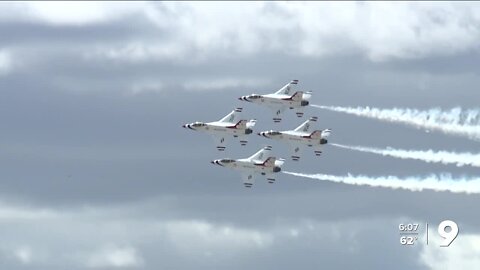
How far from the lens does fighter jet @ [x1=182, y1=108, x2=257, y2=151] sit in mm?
102938

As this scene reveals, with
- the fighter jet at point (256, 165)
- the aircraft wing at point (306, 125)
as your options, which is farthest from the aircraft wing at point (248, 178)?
the aircraft wing at point (306, 125)

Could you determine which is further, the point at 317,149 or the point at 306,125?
the point at 306,125

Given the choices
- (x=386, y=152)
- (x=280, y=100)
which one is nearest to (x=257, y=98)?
(x=280, y=100)

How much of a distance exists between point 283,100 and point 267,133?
18.0ft

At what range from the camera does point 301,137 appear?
10600 cm

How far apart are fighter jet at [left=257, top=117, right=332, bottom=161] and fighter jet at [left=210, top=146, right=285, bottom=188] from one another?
2.54 meters

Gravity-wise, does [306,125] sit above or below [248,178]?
above

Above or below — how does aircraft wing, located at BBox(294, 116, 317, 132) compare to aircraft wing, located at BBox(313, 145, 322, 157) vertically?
above

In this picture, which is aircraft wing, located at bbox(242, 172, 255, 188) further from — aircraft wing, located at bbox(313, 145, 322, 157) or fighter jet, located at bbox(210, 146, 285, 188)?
aircraft wing, located at bbox(313, 145, 322, 157)

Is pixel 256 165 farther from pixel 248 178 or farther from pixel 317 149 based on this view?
pixel 317 149

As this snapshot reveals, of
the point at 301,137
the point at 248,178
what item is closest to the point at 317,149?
the point at 301,137

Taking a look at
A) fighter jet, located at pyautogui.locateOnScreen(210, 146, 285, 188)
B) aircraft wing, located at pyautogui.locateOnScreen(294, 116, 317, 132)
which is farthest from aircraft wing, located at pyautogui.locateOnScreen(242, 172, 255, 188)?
aircraft wing, located at pyautogui.locateOnScreen(294, 116, 317, 132)

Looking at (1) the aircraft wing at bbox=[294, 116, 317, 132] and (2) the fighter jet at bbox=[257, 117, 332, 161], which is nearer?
(2) the fighter jet at bbox=[257, 117, 332, 161]

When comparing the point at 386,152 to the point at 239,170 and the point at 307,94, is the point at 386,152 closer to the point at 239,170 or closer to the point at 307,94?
the point at 307,94
